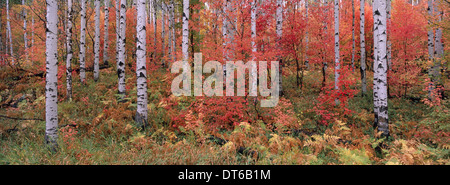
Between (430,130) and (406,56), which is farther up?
(406,56)

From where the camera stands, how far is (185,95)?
11.1 metres

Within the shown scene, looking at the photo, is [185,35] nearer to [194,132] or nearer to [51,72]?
[194,132]

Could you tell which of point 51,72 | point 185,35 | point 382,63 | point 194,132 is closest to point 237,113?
point 194,132

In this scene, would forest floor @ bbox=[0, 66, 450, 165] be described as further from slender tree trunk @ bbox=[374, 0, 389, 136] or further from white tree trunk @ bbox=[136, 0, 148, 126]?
slender tree trunk @ bbox=[374, 0, 389, 136]

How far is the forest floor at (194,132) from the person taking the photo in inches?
201

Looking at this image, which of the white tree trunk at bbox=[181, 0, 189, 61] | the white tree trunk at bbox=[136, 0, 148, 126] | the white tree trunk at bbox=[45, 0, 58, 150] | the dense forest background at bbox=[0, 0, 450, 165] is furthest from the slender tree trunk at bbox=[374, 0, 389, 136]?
the white tree trunk at bbox=[45, 0, 58, 150]

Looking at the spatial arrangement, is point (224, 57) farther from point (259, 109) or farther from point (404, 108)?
point (404, 108)

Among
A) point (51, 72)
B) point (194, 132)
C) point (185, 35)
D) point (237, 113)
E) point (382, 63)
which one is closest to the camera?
point (51, 72)

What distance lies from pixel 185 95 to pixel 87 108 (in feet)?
15.0

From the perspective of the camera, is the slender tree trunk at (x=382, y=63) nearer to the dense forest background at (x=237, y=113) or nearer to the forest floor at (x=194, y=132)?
the dense forest background at (x=237, y=113)

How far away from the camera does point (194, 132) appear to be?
8.02 meters

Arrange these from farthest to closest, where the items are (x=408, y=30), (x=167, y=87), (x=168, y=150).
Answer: (x=408, y=30) → (x=167, y=87) → (x=168, y=150)

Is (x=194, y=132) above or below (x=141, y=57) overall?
below
